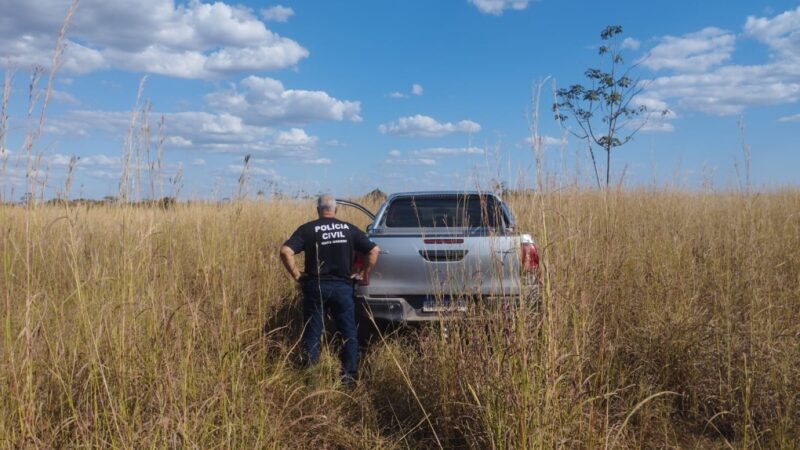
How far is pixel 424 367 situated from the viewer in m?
3.88

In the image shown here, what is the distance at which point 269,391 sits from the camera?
3.67 m

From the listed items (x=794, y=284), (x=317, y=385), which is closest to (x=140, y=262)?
(x=317, y=385)

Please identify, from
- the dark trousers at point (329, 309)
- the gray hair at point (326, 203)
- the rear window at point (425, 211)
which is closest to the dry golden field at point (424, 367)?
the dark trousers at point (329, 309)

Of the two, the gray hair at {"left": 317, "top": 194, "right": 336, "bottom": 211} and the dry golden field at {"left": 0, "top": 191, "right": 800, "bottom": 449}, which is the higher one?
the gray hair at {"left": 317, "top": 194, "right": 336, "bottom": 211}

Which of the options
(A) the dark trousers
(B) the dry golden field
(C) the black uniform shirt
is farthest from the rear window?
(B) the dry golden field

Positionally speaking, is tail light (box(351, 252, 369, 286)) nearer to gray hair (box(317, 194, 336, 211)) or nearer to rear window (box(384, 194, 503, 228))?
gray hair (box(317, 194, 336, 211))

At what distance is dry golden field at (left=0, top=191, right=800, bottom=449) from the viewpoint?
105 inches

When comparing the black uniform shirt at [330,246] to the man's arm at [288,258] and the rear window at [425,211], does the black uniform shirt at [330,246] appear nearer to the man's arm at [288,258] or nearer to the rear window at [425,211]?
the man's arm at [288,258]

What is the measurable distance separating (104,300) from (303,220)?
8.26 meters

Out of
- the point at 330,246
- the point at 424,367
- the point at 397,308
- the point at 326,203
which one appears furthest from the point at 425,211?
the point at 424,367

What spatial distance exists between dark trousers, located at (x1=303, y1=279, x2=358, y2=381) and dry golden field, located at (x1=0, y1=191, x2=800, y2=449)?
0.23 metres

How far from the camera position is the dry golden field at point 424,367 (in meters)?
2.67

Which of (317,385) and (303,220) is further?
(303,220)

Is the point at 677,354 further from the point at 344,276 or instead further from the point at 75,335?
the point at 75,335
